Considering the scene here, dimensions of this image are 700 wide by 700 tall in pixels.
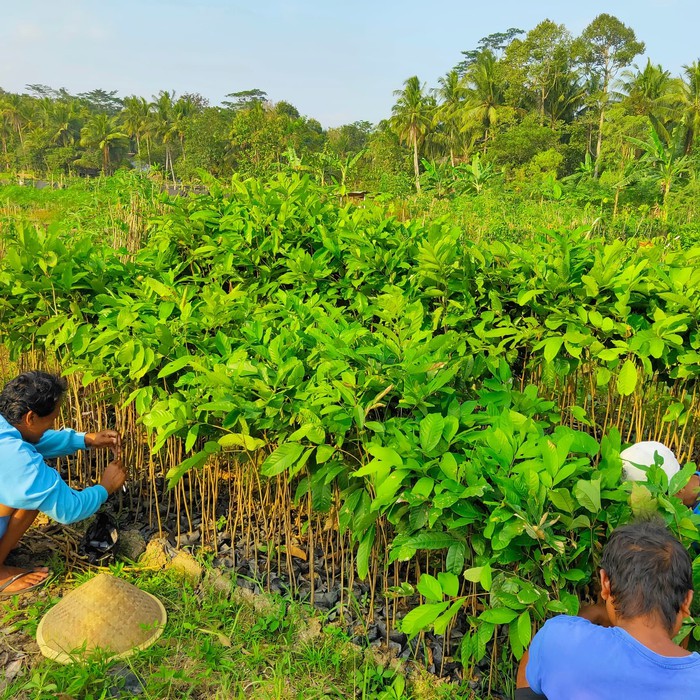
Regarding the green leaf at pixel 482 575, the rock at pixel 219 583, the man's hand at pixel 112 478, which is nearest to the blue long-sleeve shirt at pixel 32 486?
the man's hand at pixel 112 478

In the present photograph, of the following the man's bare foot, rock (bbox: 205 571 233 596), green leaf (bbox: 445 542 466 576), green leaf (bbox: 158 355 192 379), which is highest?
green leaf (bbox: 158 355 192 379)

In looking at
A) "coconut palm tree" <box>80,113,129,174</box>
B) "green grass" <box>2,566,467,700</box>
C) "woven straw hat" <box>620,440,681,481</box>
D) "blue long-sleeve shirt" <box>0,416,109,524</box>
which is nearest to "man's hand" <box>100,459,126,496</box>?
"blue long-sleeve shirt" <box>0,416,109,524</box>

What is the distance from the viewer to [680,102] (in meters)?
28.8

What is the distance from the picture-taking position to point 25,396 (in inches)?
91.2

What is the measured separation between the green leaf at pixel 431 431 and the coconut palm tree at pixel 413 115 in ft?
103

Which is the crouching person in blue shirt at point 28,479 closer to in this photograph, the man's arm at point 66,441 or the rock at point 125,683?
the man's arm at point 66,441

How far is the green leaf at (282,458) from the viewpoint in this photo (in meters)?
1.90

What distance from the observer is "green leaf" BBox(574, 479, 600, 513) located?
1.54 meters

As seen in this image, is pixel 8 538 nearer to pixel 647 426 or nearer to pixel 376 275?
pixel 376 275

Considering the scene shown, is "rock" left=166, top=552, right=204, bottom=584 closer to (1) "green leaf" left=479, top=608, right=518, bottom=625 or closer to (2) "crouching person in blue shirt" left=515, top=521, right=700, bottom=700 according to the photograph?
(1) "green leaf" left=479, top=608, right=518, bottom=625

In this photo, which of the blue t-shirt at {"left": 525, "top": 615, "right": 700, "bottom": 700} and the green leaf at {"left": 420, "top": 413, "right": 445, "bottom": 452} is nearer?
the blue t-shirt at {"left": 525, "top": 615, "right": 700, "bottom": 700}

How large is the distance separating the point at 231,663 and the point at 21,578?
96 cm

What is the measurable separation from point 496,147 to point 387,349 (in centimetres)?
3091

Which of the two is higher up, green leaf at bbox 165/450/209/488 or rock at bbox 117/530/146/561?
green leaf at bbox 165/450/209/488
